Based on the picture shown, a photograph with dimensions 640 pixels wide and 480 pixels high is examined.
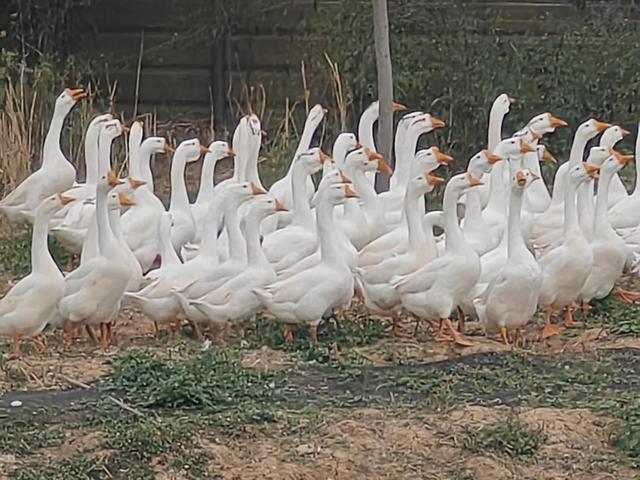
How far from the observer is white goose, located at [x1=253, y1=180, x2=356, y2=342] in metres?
9.04

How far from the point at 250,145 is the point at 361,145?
32.7 inches

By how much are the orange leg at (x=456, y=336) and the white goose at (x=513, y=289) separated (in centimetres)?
18

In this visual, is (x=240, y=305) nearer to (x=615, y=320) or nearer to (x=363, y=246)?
(x=363, y=246)

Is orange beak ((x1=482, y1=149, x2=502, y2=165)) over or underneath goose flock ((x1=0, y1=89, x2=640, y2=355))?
over

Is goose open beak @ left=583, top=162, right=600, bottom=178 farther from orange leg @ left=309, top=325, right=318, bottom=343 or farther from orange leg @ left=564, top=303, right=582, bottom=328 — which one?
orange leg @ left=309, top=325, right=318, bottom=343

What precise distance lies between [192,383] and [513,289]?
7.70 ft

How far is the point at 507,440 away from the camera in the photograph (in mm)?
6844

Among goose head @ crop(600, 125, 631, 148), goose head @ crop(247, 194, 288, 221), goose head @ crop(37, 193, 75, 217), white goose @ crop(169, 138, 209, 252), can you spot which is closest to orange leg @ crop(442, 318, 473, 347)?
goose head @ crop(247, 194, 288, 221)

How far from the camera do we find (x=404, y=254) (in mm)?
9664

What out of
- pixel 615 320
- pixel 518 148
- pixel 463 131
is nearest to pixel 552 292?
pixel 615 320

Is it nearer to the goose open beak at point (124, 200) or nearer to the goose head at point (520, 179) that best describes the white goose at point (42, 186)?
the goose open beak at point (124, 200)

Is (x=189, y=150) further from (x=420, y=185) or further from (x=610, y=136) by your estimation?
(x=610, y=136)

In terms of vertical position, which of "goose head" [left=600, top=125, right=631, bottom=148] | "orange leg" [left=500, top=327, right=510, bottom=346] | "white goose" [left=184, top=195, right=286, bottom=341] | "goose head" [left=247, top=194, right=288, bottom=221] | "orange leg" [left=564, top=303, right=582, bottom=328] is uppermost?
"goose head" [left=600, top=125, right=631, bottom=148]

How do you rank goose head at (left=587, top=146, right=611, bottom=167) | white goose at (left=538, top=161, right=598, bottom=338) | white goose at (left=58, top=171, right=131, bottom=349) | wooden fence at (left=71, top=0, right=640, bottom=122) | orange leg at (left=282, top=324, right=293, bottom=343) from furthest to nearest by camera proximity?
wooden fence at (left=71, top=0, right=640, bottom=122), goose head at (left=587, top=146, right=611, bottom=167), white goose at (left=538, top=161, right=598, bottom=338), orange leg at (left=282, top=324, right=293, bottom=343), white goose at (left=58, top=171, right=131, bottom=349)
